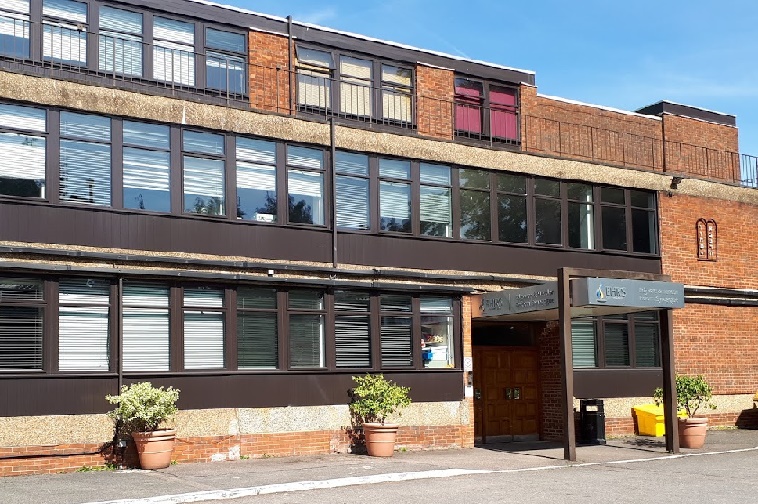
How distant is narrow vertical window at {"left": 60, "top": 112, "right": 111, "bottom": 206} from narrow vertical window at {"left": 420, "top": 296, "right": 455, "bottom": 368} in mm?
6935

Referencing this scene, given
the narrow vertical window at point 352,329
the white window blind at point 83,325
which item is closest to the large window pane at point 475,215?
the narrow vertical window at point 352,329

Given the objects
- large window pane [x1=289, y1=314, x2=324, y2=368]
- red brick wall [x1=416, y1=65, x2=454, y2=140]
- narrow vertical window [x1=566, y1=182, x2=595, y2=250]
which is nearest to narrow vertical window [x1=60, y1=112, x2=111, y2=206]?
large window pane [x1=289, y1=314, x2=324, y2=368]

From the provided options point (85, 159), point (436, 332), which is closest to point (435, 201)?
point (436, 332)

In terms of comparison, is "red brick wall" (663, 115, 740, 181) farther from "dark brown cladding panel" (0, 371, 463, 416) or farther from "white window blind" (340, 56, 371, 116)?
"dark brown cladding panel" (0, 371, 463, 416)

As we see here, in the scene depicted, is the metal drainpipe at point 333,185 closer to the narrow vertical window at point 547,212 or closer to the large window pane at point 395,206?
the large window pane at point 395,206

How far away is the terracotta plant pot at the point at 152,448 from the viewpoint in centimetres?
1609

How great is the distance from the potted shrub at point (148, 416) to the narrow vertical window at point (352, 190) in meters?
5.42

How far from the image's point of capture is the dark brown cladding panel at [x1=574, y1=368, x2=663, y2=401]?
74.7 ft

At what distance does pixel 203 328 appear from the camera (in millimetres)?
17750

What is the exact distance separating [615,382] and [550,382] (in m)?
1.64

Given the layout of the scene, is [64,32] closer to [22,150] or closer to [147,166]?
[22,150]

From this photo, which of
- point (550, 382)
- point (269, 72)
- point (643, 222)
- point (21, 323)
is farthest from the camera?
point (643, 222)

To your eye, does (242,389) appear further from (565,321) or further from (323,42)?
(323,42)

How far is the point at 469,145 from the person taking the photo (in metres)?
21.6
